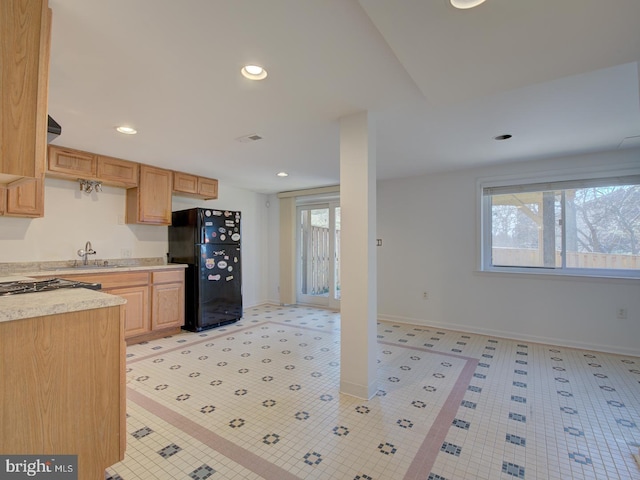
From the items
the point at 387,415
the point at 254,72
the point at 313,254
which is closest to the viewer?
the point at 254,72

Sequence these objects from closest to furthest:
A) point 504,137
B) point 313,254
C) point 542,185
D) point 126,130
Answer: point 126,130 < point 504,137 < point 542,185 < point 313,254

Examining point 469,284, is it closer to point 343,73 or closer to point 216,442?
point 343,73

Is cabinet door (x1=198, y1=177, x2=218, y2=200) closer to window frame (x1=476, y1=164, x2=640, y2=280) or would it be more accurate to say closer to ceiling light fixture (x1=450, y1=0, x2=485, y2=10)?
window frame (x1=476, y1=164, x2=640, y2=280)

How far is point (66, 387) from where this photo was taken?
1.20 meters

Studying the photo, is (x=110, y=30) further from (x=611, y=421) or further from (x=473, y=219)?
(x=473, y=219)

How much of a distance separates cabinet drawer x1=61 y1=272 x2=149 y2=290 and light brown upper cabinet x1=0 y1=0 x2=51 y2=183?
2507 millimetres

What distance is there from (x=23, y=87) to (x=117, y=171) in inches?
113

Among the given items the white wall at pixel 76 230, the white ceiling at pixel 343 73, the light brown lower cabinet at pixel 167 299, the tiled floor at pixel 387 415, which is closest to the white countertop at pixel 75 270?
the light brown lower cabinet at pixel 167 299

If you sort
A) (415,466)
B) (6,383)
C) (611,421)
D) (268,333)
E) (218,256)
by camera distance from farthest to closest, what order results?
1. (218,256)
2. (268,333)
3. (611,421)
4. (415,466)
5. (6,383)

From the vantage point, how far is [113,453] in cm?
134

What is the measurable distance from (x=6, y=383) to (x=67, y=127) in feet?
8.11

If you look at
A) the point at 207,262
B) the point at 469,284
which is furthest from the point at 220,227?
the point at 469,284

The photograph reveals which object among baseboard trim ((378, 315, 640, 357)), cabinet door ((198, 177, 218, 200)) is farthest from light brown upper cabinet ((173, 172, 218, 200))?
baseboard trim ((378, 315, 640, 357))

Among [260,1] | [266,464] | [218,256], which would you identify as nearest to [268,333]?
[218,256]
